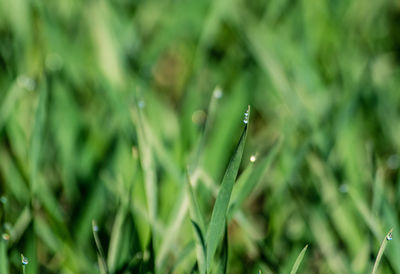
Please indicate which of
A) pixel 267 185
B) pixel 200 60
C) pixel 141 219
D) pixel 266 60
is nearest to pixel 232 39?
pixel 200 60

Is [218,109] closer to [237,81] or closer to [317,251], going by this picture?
[237,81]

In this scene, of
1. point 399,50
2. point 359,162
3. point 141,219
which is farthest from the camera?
point 399,50

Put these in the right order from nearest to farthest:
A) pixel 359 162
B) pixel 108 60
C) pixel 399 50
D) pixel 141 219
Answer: pixel 141 219 < pixel 359 162 < pixel 108 60 < pixel 399 50

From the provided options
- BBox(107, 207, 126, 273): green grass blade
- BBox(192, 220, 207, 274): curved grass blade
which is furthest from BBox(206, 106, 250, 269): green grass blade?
BBox(107, 207, 126, 273): green grass blade

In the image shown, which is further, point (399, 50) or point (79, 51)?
point (399, 50)

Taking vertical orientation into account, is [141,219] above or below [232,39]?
below

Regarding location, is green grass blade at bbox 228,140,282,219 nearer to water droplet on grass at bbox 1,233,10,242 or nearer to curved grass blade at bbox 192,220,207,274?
curved grass blade at bbox 192,220,207,274
